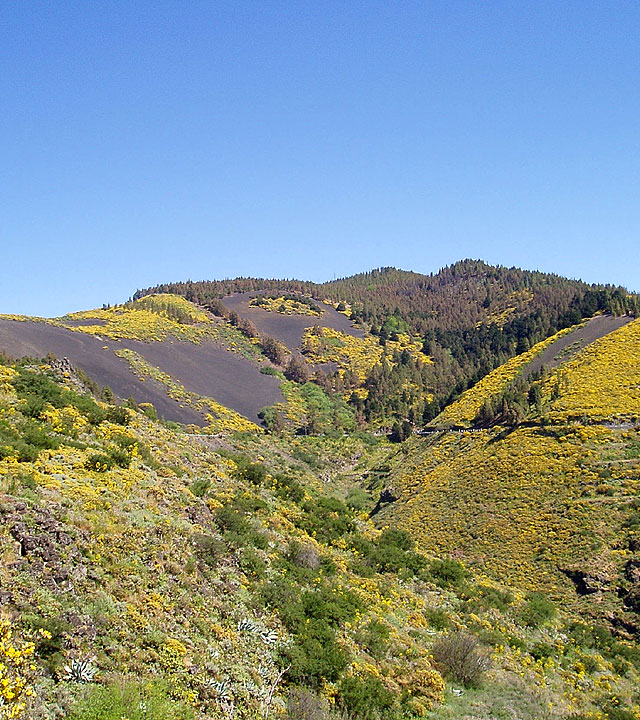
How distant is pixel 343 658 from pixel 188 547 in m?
4.56

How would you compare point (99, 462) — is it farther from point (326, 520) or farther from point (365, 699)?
point (326, 520)

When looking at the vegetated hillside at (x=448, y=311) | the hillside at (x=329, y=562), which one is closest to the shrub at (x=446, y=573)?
the hillside at (x=329, y=562)

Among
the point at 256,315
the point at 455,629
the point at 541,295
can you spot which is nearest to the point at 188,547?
the point at 455,629

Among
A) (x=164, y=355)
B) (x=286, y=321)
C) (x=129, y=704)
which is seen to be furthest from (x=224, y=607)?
(x=286, y=321)

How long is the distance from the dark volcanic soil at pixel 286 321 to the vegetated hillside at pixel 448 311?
2.76m

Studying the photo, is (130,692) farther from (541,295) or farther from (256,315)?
(541,295)

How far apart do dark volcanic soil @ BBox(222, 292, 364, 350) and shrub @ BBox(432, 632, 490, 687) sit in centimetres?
7365

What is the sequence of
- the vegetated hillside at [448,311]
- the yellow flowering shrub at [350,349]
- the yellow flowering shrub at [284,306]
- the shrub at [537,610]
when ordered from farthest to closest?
the yellow flowering shrub at [284,306] < the yellow flowering shrub at [350,349] < the vegetated hillside at [448,311] < the shrub at [537,610]

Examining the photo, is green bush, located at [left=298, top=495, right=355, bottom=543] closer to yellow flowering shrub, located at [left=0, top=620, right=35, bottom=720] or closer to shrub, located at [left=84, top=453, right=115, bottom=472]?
shrub, located at [left=84, top=453, right=115, bottom=472]

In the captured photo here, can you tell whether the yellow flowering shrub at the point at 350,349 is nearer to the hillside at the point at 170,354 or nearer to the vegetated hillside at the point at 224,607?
the hillside at the point at 170,354

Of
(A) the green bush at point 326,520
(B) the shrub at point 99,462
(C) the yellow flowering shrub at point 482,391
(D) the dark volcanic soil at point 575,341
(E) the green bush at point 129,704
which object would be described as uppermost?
(D) the dark volcanic soil at point 575,341

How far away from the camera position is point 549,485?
102ft

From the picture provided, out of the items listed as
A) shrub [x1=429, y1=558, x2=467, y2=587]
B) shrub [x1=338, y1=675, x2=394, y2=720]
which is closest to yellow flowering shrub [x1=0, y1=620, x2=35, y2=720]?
shrub [x1=338, y1=675, x2=394, y2=720]

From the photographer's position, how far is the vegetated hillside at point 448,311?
70.3 metres
